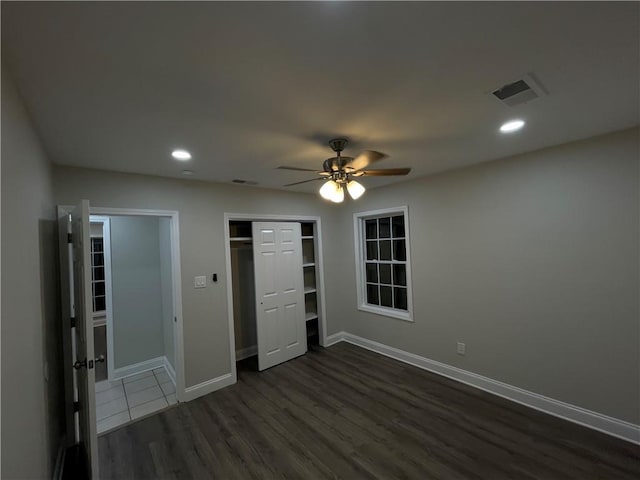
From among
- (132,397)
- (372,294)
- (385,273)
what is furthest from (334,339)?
(132,397)

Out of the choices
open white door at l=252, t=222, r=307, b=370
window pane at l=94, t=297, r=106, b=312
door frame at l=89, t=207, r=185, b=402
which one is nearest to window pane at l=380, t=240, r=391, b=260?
open white door at l=252, t=222, r=307, b=370

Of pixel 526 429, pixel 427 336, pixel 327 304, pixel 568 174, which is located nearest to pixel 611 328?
pixel 526 429

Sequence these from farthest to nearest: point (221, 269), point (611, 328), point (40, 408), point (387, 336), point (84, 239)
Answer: point (387, 336) → point (221, 269) → point (611, 328) → point (84, 239) → point (40, 408)

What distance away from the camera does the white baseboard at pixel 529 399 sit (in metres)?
2.33

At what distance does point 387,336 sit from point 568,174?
2910mm

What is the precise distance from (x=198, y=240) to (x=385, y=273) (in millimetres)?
2754

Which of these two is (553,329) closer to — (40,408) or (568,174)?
(568,174)

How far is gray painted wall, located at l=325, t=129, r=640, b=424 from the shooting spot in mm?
2312

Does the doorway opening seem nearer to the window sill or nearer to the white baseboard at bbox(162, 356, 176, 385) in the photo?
the white baseboard at bbox(162, 356, 176, 385)

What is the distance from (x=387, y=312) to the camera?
4168 millimetres

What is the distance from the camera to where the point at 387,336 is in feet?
13.7

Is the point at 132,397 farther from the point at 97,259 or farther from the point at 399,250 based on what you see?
the point at 399,250

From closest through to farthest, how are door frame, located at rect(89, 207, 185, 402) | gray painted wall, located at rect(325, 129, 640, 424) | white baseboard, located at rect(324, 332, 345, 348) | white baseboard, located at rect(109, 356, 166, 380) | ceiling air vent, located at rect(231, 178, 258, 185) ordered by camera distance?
gray painted wall, located at rect(325, 129, 640, 424)
door frame, located at rect(89, 207, 185, 402)
ceiling air vent, located at rect(231, 178, 258, 185)
white baseboard, located at rect(109, 356, 166, 380)
white baseboard, located at rect(324, 332, 345, 348)

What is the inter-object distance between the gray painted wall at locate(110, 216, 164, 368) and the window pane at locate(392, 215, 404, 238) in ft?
11.6
